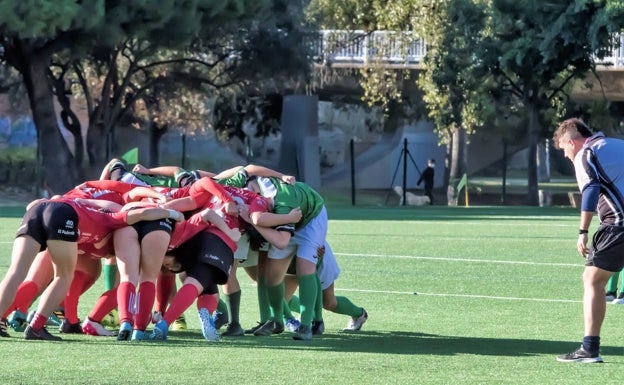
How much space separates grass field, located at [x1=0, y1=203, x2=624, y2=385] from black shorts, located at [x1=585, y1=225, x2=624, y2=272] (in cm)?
72

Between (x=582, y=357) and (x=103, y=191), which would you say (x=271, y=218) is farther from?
(x=582, y=357)

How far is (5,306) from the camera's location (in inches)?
434

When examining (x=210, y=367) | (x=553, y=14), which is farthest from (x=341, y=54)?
(x=210, y=367)

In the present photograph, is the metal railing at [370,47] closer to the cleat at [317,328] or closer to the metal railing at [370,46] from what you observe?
the metal railing at [370,46]

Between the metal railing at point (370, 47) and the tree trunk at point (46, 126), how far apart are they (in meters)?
10.1

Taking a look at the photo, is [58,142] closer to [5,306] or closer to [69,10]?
[69,10]

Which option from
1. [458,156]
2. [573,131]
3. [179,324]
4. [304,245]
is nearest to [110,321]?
[179,324]

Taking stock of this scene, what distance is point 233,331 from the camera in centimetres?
1197

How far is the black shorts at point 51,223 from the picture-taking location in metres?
10.9

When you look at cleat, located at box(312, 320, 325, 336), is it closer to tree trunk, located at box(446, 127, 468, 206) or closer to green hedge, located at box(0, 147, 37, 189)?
green hedge, located at box(0, 147, 37, 189)

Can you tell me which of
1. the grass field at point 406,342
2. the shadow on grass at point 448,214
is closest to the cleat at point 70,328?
the grass field at point 406,342

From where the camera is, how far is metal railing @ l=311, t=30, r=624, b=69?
50.5m

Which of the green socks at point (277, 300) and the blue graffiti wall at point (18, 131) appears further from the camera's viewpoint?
the blue graffiti wall at point (18, 131)

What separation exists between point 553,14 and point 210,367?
3301cm
